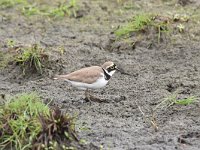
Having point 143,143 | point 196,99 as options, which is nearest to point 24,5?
point 196,99

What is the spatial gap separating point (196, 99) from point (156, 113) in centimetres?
68

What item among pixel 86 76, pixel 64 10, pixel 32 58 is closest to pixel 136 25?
pixel 64 10

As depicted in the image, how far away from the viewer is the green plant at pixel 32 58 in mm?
9766

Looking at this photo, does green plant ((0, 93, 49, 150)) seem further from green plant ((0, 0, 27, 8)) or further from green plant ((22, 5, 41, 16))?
green plant ((0, 0, 27, 8))

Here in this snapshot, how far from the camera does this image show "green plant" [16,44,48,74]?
9766 mm

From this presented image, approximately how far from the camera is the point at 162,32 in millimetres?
10766

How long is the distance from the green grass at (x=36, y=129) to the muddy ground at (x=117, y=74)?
0.50 m

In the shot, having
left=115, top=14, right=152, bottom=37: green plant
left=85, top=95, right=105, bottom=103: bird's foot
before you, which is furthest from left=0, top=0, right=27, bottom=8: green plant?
left=85, top=95, right=105, bottom=103: bird's foot

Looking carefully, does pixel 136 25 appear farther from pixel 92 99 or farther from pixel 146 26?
pixel 92 99

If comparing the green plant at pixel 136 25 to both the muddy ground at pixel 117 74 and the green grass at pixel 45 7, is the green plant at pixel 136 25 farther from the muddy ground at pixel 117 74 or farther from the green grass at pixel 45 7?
the green grass at pixel 45 7

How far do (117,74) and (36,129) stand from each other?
320 cm

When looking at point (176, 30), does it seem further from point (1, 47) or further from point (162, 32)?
point (1, 47)

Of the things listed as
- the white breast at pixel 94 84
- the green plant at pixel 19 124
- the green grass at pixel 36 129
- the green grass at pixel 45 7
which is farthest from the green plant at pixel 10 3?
the green grass at pixel 36 129

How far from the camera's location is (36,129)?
22.7ft
